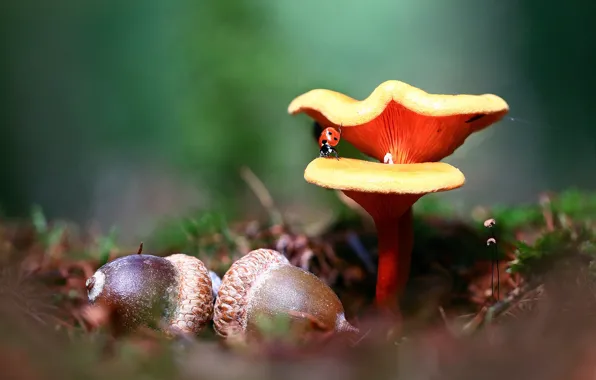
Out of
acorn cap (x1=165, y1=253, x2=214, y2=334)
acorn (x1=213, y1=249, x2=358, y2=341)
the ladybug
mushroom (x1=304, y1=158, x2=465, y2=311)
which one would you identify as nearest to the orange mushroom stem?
mushroom (x1=304, y1=158, x2=465, y2=311)

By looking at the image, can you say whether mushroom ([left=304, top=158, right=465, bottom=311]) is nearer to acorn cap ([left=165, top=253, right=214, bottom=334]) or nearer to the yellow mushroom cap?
the yellow mushroom cap

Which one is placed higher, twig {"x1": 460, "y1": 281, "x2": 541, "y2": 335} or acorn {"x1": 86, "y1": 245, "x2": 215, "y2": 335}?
twig {"x1": 460, "y1": 281, "x2": 541, "y2": 335}

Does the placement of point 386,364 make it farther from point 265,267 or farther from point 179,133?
point 179,133

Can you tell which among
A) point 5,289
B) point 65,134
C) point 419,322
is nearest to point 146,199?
point 65,134

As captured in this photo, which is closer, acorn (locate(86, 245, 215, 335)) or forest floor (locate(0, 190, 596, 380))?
→ forest floor (locate(0, 190, 596, 380))

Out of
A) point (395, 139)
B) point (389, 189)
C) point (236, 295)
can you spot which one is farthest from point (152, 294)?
point (395, 139)

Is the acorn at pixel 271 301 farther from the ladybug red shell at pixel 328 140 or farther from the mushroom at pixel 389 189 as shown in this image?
the ladybug red shell at pixel 328 140

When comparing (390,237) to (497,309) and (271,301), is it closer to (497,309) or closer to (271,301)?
(497,309)
